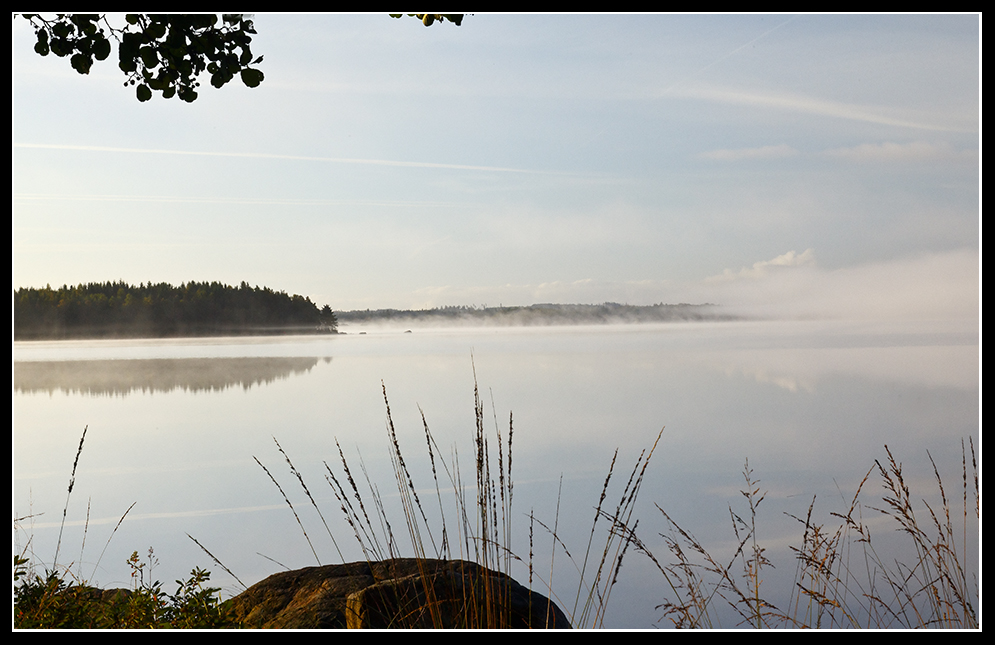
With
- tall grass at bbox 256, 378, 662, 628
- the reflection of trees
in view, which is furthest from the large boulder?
the reflection of trees

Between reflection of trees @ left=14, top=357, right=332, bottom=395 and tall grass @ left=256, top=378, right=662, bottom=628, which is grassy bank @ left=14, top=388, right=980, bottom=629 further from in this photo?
reflection of trees @ left=14, top=357, right=332, bottom=395

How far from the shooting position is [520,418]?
3.18 metres

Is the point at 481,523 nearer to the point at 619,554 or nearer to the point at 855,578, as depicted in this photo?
the point at 619,554

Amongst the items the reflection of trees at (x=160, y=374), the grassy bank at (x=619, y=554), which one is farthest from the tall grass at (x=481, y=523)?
the reflection of trees at (x=160, y=374)

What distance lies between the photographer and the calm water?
9.68 feet

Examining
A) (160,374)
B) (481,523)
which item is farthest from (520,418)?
(160,374)

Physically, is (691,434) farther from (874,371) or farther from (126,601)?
(126,601)

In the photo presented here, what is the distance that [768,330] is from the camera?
13.9 feet

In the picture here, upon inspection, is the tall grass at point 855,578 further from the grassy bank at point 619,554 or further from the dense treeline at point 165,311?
the dense treeline at point 165,311

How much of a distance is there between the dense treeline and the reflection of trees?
0.28 metres

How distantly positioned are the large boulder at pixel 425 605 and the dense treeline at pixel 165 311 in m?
2.42

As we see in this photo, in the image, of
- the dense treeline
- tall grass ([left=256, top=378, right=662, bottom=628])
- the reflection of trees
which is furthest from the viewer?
the dense treeline

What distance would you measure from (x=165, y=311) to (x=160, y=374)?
70 centimetres
